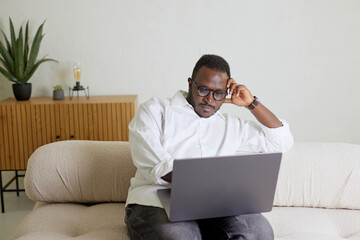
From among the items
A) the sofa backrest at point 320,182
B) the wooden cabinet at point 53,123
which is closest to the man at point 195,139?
the sofa backrest at point 320,182

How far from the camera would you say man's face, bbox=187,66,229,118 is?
2.02m

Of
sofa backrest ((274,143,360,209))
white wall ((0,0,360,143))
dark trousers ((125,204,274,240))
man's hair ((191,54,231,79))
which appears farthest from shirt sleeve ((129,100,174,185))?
white wall ((0,0,360,143))

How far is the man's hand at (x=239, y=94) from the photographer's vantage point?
6.76 feet

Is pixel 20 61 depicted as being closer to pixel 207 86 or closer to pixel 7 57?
pixel 7 57

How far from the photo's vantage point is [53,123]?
3.32 meters

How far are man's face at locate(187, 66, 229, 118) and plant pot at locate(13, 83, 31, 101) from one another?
5.81 ft

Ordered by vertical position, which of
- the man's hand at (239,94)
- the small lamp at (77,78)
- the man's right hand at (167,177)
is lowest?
the man's right hand at (167,177)


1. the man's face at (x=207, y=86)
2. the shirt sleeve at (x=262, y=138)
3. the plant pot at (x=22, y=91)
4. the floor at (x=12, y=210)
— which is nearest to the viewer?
the man's face at (x=207, y=86)

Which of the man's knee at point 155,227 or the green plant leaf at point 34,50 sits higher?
the green plant leaf at point 34,50

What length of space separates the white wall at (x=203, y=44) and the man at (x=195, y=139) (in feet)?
5.21

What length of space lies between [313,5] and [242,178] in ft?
8.01

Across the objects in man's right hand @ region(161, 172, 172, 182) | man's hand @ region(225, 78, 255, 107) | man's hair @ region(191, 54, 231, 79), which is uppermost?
man's hair @ region(191, 54, 231, 79)

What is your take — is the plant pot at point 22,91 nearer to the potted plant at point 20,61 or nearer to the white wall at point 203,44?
the potted plant at point 20,61

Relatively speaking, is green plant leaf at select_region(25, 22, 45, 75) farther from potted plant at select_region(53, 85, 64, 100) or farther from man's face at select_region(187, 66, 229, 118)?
man's face at select_region(187, 66, 229, 118)
